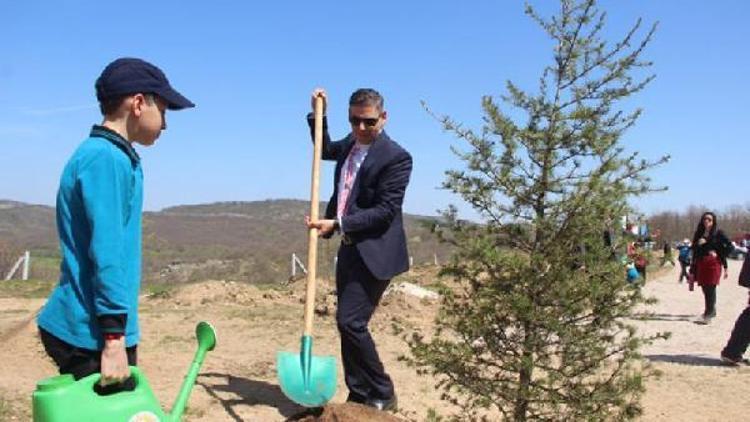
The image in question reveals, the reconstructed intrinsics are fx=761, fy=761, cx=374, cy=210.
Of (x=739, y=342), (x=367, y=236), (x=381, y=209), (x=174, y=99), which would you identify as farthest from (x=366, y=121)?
(x=739, y=342)

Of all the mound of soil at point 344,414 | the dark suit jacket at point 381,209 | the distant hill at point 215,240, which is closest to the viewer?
the mound of soil at point 344,414

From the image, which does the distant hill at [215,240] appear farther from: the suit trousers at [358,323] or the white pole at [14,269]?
the white pole at [14,269]

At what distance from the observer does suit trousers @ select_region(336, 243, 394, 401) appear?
4.50 metres

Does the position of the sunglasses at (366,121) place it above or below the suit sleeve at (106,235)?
above

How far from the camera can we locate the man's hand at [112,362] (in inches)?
94.2

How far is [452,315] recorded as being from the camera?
3869 millimetres

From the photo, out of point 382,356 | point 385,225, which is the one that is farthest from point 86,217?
point 382,356

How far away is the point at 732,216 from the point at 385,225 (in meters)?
63.0

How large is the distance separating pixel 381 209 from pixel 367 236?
7.2 inches

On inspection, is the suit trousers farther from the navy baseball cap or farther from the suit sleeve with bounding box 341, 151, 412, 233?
the navy baseball cap

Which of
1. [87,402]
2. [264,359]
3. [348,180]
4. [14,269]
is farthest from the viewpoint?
[14,269]

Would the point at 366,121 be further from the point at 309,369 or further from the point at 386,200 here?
the point at 309,369

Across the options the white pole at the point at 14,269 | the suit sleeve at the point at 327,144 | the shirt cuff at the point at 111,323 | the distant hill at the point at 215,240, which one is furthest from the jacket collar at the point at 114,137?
the white pole at the point at 14,269

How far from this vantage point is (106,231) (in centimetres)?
237
